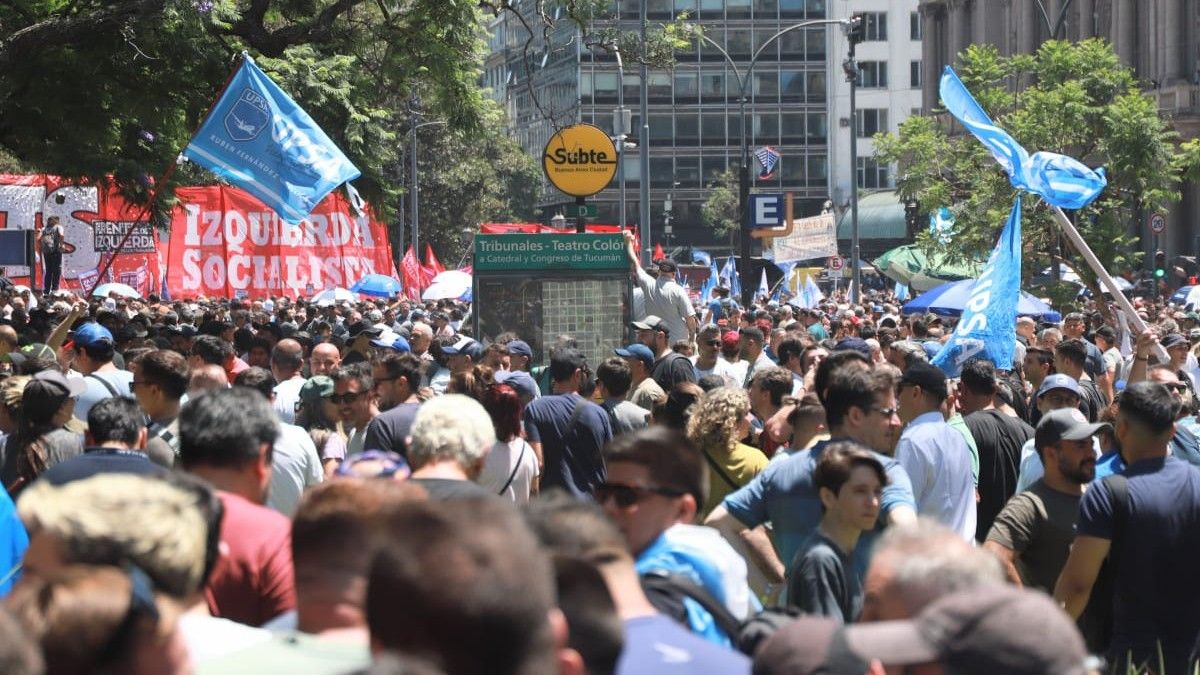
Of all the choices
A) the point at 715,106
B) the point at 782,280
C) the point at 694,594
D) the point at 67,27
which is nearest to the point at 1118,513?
the point at 694,594

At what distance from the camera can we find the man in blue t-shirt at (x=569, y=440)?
31.9 feet

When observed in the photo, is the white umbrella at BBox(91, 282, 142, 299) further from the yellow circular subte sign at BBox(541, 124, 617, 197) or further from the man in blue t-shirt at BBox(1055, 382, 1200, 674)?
the man in blue t-shirt at BBox(1055, 382, 1200, 674)

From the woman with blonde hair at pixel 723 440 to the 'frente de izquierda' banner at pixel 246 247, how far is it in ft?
74.4

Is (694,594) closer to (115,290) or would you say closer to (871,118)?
(115,290)

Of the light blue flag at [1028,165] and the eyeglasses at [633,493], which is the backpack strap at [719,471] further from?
the light blue flag at [1028,165]

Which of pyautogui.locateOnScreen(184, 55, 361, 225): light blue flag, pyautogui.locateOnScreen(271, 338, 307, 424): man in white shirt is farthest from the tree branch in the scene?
pyautogui.locateOnScreen(271, 338, 307, 424): man in white shirt

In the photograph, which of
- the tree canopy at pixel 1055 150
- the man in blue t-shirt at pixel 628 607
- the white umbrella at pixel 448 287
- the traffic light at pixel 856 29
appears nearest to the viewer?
the man in blue t-shirt at pixel 628 607

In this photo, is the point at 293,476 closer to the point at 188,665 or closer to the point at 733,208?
the point at 188,665

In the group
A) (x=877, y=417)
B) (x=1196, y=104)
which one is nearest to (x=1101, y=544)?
(x=877, y=417)

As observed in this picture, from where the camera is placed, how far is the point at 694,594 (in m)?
4.45

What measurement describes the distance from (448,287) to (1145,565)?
31512 millimetres

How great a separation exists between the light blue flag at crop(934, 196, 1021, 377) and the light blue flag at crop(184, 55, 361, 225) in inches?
207

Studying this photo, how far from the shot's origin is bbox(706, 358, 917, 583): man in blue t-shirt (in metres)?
6.20

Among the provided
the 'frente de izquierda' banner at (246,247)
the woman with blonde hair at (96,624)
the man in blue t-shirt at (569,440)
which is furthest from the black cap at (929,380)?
the 'frente de izquierda' banner at (246,247)
